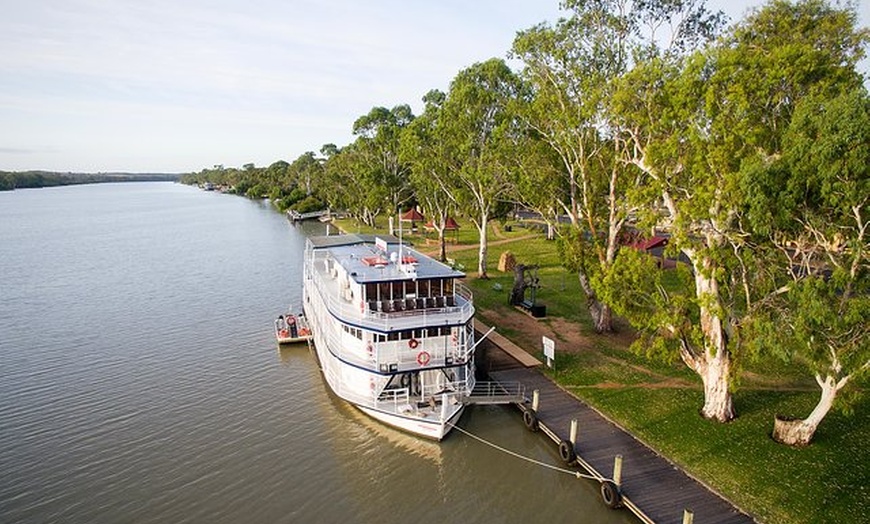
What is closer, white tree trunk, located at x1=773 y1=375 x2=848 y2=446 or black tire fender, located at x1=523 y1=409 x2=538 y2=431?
white tree trunk, located at x1=773 y1=375 x2=848 y2=446

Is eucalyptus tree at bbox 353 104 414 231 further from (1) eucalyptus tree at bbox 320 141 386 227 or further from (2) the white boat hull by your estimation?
(2) the white boat hull

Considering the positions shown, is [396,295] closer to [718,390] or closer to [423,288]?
[423,288]

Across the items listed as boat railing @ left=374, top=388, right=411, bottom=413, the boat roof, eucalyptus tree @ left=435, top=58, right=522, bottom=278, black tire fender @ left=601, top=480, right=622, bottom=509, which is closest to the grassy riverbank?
black tire fender @ left=601, top=480, right=622, bottom=509

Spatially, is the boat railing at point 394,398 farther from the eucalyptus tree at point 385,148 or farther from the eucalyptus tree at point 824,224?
the eucalyptus tree at point 385,148

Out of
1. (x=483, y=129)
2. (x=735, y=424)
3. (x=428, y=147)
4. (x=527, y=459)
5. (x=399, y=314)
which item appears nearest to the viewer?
(x=527, y=459)

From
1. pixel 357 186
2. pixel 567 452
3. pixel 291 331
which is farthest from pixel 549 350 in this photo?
pixel 357 186

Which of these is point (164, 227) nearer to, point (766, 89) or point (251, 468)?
point (251, 468)
